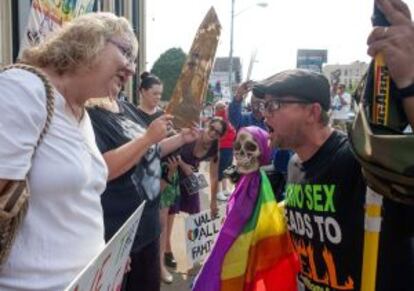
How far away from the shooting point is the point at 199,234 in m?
5.49

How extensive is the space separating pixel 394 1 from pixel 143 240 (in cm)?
213

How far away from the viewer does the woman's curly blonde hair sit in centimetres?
194

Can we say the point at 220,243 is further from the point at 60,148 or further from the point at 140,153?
the point at 60,148

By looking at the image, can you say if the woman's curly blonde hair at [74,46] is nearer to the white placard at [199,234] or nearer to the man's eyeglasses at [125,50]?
the man's eyeglasses at [125,50]

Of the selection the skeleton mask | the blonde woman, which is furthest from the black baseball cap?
the blonde woman

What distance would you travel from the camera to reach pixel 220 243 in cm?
268

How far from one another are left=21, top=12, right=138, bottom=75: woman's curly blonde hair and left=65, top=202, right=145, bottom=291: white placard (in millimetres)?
600

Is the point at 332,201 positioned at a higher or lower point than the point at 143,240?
higher

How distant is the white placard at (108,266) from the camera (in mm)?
1317

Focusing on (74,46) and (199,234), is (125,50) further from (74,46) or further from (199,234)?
(199,234)

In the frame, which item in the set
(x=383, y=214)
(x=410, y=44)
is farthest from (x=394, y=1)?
(x=383, y=214)

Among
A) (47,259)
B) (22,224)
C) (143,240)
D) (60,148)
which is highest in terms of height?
(60,148)

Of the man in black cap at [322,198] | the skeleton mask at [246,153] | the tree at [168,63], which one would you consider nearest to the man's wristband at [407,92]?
the man in black cap at [322,198]

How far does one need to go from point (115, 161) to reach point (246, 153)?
721 mm
